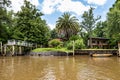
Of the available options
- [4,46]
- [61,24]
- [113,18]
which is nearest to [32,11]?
[61,24]

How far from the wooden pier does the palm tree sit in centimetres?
1340

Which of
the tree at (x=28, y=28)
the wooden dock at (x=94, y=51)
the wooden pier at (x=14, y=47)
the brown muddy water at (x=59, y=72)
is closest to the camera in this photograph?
A: the brown muddy water at (x=59, y=72)

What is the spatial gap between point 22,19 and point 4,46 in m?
9.98

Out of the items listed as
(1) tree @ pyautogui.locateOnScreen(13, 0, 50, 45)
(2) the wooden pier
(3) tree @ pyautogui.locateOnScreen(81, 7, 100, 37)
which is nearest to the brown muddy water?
(2) the wooden pier

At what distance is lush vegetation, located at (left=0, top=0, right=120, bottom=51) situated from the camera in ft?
127

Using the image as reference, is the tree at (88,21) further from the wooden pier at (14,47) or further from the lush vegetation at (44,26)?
the wooden pier at (14,47)

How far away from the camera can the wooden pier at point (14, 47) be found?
38594 mm

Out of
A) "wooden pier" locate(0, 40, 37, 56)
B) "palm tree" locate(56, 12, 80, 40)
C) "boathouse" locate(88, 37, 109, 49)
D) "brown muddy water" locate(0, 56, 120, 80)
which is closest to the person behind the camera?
"brown muddy water" locate(0, 56, 120, 80)

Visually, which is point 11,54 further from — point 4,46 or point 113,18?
point 113,18

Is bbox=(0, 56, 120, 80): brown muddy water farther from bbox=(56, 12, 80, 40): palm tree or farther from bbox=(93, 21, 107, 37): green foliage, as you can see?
bbox=(93, 21, 107, 37): green foliage

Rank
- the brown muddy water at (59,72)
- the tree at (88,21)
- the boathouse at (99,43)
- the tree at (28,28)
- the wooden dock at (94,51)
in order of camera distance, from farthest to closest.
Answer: the tree at (88,21), the boathouse at (99,43), the tree at (28,28), the wooden dock at (94,51), the brown muddy water at (59,72)

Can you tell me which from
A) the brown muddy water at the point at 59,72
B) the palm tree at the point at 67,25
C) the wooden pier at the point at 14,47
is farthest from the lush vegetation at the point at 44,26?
the brown muddy water at the point at 59,72

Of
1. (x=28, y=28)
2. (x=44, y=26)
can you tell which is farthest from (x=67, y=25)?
(x=28, y=28)

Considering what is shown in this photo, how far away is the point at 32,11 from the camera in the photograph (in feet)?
160
